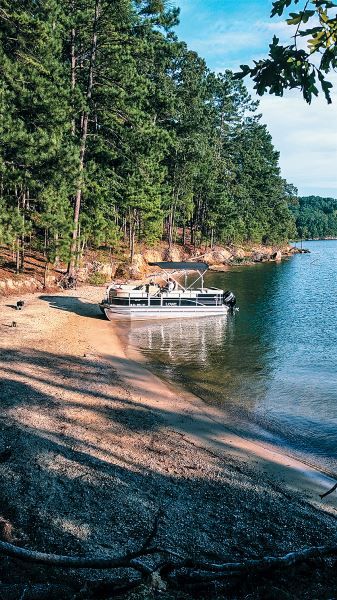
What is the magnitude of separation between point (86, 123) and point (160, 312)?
650 inches

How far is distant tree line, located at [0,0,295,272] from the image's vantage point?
25.0 metres

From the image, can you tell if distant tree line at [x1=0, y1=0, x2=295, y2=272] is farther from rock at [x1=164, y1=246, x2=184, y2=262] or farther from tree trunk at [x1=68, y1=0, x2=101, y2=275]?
rock at [x1=164, y1=246, x2=184, y2=262]

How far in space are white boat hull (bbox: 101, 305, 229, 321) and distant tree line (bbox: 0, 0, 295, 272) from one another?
274 inches

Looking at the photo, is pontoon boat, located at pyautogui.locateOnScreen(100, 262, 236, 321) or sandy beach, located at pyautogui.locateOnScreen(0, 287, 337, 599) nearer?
sandy beach, located at pyautogui.locateOnScreen(0, 287, 337, 599)

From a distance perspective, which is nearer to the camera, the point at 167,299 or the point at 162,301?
the point at 162,301

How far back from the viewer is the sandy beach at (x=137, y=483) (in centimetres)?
650

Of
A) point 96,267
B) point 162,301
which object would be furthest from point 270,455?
point 96,267

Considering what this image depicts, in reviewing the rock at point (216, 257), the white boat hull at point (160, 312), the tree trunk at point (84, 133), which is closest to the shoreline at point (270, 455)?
the white boat hull at point (160, 312)

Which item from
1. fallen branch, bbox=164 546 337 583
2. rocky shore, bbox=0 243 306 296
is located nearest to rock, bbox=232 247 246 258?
rocky shore, bbox=0 243 306 296

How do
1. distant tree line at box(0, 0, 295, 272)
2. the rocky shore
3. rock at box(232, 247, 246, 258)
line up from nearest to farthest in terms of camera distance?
distant tree line at box(0, 0, 295, 272)
the rocky shore
rock at box(232, 247, 246, 258)

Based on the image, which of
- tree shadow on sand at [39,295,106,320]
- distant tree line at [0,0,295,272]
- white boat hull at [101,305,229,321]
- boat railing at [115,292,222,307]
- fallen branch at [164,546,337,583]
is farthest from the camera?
boat railing at [115,292,222,307]

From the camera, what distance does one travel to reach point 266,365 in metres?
19.3

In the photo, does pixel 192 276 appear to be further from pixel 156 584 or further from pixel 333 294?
pixel 156 584

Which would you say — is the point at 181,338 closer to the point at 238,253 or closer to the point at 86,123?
the point at 86,123
